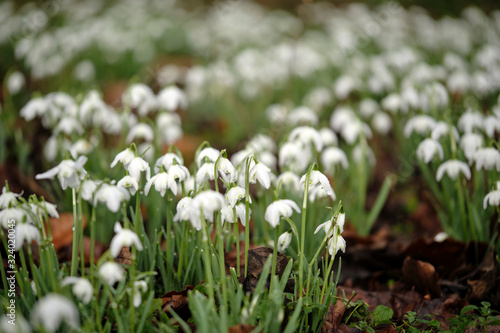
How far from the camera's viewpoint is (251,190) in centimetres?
243

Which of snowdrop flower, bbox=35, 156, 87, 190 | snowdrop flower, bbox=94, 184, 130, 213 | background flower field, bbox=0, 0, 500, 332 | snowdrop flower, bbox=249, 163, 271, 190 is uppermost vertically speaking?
snowdrop flower, bbox=35, 156, 87, 190

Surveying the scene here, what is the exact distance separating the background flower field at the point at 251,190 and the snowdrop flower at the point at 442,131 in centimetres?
2

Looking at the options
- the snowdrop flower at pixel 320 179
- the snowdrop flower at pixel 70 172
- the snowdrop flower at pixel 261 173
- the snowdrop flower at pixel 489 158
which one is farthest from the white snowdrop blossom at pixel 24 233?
the snowdrop flower at pixel 489 158

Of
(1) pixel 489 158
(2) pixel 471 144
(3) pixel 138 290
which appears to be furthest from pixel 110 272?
(2) pixel 471 144

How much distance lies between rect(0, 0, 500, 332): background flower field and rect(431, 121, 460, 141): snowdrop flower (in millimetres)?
15

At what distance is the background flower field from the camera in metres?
1.19

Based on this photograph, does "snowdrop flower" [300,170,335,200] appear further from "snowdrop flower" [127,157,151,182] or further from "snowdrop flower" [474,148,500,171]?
"snowdrop flower" [474,148,500,171]

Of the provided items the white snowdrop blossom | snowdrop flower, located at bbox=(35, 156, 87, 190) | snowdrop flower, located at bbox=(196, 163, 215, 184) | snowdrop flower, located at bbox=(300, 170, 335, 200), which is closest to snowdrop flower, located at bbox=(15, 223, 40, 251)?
the white snowdrop blossom

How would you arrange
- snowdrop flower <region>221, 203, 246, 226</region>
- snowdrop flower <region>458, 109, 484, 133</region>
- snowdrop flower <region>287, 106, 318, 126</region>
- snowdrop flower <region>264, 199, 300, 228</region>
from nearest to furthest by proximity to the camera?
snowdrop flower <region>264, 199, 300, 228</region>, snowdrop flower <region>221, 203, 246, 226</region>, snowdrop flower <region>458, 109, 484, 133</region>, snowdrop flower <region>287, 106, 318, 126</region>

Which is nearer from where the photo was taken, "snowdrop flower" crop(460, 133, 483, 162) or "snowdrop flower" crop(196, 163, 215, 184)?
"snowdrop flower" crop(196, 163, 215, 184)

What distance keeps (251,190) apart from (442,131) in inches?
39.8

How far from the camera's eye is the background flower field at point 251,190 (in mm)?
1191

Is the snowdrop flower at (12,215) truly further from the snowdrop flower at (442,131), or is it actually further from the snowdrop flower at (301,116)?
the snowdrop flower at (301,116)

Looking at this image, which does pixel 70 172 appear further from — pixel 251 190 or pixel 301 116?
pixel 301 116
